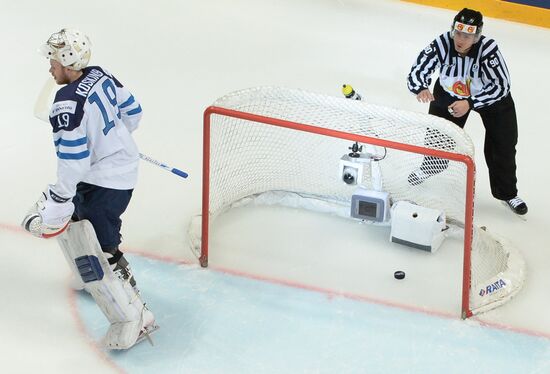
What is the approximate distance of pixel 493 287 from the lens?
391cm

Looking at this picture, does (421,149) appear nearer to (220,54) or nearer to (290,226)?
(290,226)

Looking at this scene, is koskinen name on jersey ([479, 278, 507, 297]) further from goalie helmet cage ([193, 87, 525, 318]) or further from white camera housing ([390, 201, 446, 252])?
white camera housing ([390, 201, 446, 252])

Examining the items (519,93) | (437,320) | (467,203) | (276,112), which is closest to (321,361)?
(437,320)

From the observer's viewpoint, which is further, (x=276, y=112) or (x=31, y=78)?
(x=31, y=78)

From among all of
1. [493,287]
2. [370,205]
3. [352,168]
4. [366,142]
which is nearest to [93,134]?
[366,142]

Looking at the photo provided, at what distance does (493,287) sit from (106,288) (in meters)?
1.45

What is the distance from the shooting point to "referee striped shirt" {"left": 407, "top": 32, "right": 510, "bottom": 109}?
164 inches

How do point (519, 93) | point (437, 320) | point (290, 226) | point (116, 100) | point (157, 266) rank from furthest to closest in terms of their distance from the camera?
point (519, 93), point (290, 226), point (157, 266), point (437, 320), point (116, 100)

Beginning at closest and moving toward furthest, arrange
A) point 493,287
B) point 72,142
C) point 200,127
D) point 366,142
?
point 72,142
point 366,142
point 493,287
point 200,127

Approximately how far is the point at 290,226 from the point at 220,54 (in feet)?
5.82

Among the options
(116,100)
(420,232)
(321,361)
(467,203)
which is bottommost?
(321,361)

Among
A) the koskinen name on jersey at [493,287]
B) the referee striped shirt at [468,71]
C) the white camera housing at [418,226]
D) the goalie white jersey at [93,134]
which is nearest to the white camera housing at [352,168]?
the white camera housing at [418,226]

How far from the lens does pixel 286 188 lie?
4504mm

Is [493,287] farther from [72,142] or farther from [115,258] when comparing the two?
[72,142]
